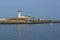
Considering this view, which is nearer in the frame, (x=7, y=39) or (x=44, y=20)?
(x=7, y=39)

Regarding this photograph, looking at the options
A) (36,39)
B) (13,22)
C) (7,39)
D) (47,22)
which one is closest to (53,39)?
(36,39)

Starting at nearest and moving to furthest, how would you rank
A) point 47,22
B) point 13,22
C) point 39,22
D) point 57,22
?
point 13,22 → point 39,22 → point 47,22 → point 57,22

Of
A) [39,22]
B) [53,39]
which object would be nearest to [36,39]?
[53,39]

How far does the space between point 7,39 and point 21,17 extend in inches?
2318

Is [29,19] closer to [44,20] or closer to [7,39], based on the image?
[44,20]

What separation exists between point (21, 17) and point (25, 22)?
2.65 meters

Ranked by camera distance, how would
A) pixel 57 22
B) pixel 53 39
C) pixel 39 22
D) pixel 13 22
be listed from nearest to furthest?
1. pixel 53 39
2. pixel 13 22
3. pixel 39 22
4. pixel 57 22

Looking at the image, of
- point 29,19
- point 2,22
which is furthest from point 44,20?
point 2,22

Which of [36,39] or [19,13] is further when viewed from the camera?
[19,13]

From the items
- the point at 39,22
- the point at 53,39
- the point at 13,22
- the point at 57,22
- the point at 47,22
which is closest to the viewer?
the point at 53,39

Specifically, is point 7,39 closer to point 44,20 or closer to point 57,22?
point 44,20

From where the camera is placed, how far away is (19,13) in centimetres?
8825

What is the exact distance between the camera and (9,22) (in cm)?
8650

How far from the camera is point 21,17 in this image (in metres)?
87.2
